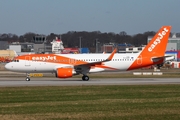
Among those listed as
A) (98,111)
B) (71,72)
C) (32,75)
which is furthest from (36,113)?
(32,75)

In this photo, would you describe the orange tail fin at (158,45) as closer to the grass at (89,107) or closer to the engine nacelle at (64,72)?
the engine nacelle at (64,72)

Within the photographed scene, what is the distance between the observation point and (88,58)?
1820 inches

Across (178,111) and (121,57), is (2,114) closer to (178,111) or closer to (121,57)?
(178,111)

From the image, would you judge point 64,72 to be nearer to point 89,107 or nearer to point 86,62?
point 86,62

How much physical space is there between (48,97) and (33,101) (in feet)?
7.49

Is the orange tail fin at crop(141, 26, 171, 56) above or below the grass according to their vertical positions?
above

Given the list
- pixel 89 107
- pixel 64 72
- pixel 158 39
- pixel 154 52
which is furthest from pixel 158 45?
pixel 89 107

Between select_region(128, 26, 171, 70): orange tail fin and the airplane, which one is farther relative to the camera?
select_region(128, 26, 171, 70): orange tail fin

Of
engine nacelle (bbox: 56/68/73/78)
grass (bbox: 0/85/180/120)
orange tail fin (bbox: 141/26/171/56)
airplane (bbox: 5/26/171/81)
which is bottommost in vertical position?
grass (bbox: 0/85/180/120)

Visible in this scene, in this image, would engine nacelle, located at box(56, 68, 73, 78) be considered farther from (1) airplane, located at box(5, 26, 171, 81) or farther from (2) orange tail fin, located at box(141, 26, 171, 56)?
(2) orange tail fin, located at box(141, 26, 171, 56)

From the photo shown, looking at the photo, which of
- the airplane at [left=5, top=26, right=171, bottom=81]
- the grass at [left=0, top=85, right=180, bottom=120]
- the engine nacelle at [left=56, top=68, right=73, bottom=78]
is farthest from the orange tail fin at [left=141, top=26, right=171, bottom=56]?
the grass at [left=0, top=85, right=180, bottom=120]

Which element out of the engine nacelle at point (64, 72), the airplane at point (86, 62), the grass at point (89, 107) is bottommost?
the grass at point (89, 107)

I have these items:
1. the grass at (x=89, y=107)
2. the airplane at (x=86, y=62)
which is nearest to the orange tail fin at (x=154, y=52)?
the airplane at (x=86, y=62)

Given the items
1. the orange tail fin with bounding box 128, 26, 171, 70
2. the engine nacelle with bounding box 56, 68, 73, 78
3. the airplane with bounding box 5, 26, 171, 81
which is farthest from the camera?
the orange tail fin with bounding box 128, 26, 171, 70
